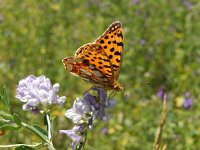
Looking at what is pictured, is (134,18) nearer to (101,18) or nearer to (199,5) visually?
(101,18)

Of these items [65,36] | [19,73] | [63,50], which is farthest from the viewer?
[65,36]

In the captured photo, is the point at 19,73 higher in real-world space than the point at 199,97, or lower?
higher

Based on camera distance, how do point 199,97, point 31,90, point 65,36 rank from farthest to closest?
point 65,36 < point 199,97 < point 31,90

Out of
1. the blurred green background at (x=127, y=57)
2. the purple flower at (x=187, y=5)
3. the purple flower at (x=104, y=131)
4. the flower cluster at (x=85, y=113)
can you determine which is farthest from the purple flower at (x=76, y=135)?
the purple flower at (x=187, y=5)

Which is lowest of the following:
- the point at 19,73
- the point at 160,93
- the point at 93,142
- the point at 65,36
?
the point at 93,142

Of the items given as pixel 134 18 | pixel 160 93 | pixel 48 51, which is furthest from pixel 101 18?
pixel 160 93

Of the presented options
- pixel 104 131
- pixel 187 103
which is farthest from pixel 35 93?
pixel 187 103

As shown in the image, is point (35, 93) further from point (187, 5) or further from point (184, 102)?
point (187, 5)
